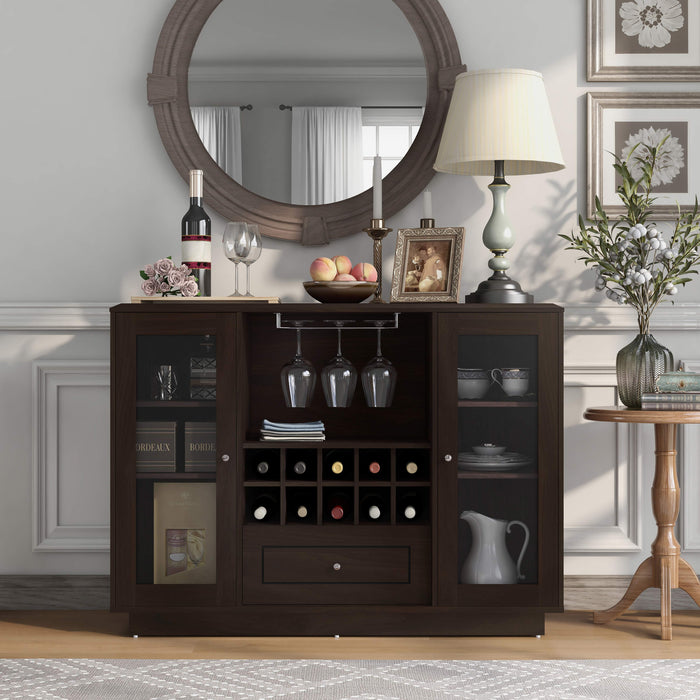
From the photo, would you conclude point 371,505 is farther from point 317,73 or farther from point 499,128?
point 317,73

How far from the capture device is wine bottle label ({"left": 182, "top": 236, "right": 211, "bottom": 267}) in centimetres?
279

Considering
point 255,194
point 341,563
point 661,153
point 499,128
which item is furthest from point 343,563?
point 661,153

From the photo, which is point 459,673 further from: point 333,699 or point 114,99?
point 114,99

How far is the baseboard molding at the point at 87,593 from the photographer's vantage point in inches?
118

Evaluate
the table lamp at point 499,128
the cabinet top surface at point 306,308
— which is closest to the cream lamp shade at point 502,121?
the table lamp at point 499,128

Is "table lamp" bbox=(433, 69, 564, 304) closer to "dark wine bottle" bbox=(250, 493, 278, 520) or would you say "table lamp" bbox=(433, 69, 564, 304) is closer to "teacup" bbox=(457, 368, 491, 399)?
"teacup" bbox=(457, 368, 491, 399)

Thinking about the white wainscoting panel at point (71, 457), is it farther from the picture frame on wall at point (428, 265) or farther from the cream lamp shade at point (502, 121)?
the cream lamp shade at point (502, 121)

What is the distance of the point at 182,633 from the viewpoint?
265 cm

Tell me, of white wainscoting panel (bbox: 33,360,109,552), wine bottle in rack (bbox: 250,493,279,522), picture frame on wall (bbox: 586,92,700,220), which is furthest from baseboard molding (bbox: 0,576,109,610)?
picture frame on wall (bbox: 586,92,700,220)

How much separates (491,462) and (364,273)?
0.74 metres

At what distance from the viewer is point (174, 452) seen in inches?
102

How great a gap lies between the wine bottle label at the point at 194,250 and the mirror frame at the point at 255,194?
0.24m

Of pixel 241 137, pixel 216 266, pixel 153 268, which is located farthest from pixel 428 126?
pixel 153 268

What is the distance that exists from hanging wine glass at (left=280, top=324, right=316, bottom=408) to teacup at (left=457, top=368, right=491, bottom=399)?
1.57 feet
